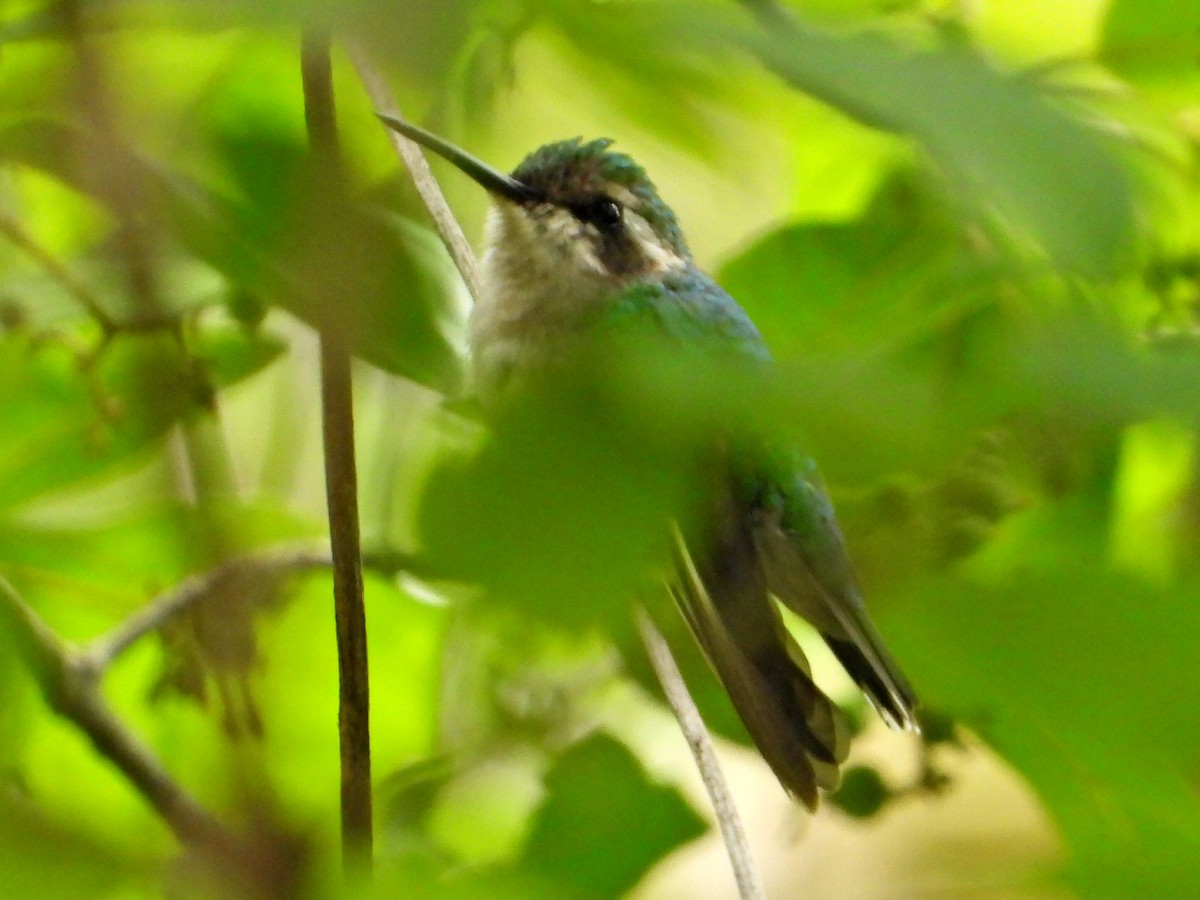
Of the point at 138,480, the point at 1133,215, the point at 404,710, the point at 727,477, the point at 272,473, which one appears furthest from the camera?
the point at 404,710

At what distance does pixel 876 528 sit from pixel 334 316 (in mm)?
428

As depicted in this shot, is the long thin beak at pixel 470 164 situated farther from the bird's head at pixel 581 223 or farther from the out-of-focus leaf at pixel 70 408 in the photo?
the out-of-focus leaf at pixel 70 408

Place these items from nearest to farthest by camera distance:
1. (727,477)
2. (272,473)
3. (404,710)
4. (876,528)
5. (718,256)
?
(727,477), (876,528), (272,473), (404,710), (718,256)

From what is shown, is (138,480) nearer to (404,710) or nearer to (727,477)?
(404,710)

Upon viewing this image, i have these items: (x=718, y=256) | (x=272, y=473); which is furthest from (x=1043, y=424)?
(x=718, y=256)

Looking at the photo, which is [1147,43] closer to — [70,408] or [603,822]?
[603,822]

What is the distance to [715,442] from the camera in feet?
1.08

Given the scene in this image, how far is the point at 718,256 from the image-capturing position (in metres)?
1.44

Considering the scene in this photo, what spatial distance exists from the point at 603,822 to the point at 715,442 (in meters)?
0.34

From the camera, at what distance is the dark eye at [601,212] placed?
6.64 ft

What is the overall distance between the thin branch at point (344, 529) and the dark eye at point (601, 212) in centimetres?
143

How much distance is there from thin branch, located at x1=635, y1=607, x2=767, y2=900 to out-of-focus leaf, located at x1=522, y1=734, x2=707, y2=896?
0.13 m

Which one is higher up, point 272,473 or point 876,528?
point 272,473

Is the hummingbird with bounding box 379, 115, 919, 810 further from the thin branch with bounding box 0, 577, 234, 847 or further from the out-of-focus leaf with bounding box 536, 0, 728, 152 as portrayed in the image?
the thin branch with bounding box 0, 577, 234, 847
